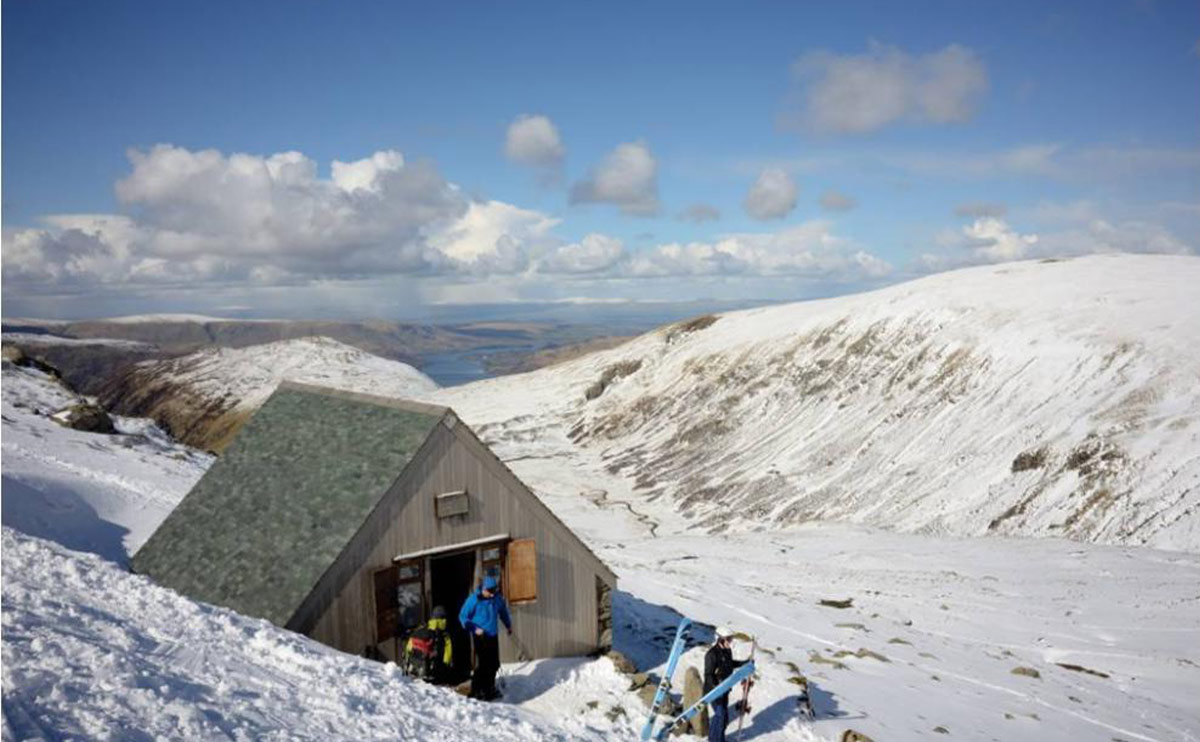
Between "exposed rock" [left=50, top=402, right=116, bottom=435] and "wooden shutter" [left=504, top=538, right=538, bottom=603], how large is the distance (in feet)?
120

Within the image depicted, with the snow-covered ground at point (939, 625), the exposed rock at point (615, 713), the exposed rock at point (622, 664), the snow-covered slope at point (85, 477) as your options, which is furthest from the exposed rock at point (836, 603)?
the snow-covered slope at point (85, 477)

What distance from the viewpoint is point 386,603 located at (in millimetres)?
15047

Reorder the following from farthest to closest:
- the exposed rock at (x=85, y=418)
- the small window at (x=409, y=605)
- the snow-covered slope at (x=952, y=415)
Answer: the exposed rock at (x=85, y=418) < the snow-covered slope at (x=952, y=415) < the small window at (x=409, y=605)

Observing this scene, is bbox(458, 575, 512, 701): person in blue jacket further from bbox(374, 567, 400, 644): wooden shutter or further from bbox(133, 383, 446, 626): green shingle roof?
bbox(133, 383, 446, 626): green shingle roof

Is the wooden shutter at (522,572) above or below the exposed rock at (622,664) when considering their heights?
above

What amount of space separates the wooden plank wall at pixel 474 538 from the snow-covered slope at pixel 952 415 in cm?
3235

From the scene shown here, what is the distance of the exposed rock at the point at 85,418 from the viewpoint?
137 ft

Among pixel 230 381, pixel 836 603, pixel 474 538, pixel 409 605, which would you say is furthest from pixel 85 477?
pixel 230 381

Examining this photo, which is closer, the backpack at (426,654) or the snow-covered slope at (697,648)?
the snow-covered slope at (697,648)

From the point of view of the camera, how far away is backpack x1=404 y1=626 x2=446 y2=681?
47.4ft

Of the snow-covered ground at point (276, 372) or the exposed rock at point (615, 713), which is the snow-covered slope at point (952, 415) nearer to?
the exposed rock at point (615, 713)

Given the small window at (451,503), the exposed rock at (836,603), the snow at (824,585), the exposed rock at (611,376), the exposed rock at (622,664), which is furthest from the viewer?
the exposed rock at (611,376)

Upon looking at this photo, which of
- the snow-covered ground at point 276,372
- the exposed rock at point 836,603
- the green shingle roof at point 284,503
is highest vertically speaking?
the green shingle roof at point 284,503

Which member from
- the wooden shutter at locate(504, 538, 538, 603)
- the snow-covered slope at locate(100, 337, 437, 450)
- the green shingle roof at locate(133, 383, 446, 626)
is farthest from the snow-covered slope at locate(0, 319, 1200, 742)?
the snow-covered slope at locate(100, 337, 437, 450)
